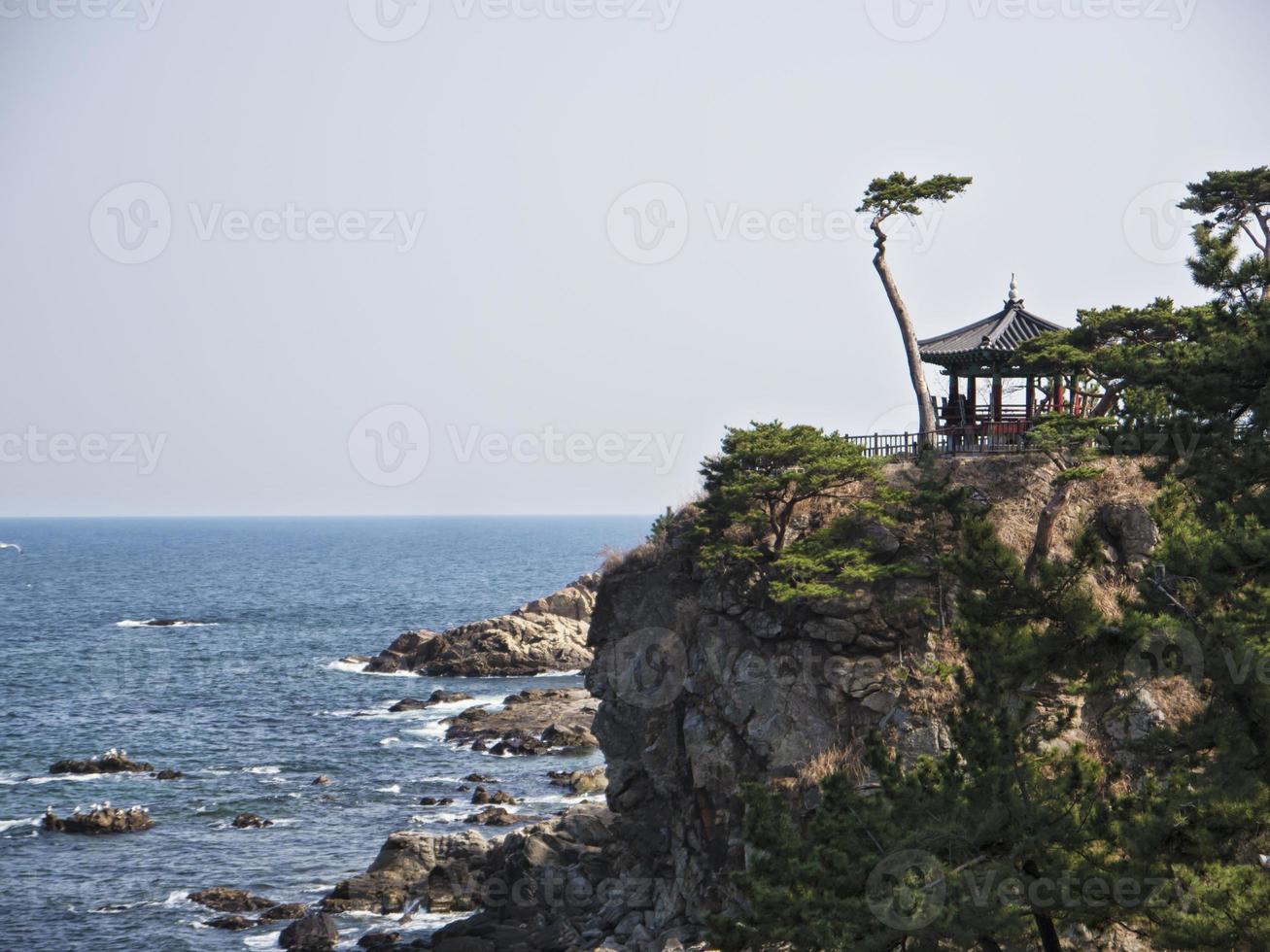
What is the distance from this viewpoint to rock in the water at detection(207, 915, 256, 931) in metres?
37.1

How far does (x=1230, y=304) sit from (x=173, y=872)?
125 ft

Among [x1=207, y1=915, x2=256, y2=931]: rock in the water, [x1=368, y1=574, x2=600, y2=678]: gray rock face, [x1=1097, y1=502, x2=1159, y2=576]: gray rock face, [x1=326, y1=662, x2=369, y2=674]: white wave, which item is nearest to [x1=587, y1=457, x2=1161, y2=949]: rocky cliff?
[x1=1097, y1=502, x2=1159, y2=576]: gray rock face

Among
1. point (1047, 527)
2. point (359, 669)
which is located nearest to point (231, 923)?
point (1047, 527)

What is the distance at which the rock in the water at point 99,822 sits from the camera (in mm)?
46906

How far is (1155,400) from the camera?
17469mm

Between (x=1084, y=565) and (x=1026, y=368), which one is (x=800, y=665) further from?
(x=1084, y=565)

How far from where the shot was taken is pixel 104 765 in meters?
56.3

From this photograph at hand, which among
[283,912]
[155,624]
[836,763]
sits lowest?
[283,912]

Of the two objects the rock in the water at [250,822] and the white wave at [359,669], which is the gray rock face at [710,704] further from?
the white wave at [359,669]

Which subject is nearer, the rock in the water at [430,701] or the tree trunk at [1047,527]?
the tree trunk at [1047,527]

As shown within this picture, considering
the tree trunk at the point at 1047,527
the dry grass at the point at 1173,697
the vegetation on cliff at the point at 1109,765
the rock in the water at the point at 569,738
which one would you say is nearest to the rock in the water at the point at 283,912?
the vegetation on cliff at the point at 1109,765

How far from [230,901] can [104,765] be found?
20.9 metres

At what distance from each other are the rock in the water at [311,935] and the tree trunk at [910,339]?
892 inches

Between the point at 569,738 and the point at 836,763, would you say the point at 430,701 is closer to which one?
the point at 569,738
